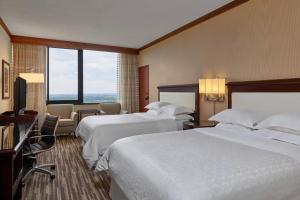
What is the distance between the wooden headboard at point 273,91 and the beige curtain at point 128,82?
4000mm

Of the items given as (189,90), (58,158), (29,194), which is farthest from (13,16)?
(189,90)

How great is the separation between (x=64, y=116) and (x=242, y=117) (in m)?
4.81

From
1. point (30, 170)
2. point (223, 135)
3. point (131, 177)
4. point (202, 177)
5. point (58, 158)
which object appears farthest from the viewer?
point (58, 158)

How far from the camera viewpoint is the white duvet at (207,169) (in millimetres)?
1297

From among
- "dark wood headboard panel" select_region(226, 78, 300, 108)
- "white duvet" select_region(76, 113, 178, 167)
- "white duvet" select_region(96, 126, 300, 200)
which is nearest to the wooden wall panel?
"dark wood headboard panel" select_region(226, 78, 300, 108)

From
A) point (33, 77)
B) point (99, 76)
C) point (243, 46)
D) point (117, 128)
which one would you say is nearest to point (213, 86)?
point (243, 46)

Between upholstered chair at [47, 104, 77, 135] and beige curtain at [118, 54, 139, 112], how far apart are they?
5.14 feet

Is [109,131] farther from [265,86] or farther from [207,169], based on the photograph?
Answer: [265,86]

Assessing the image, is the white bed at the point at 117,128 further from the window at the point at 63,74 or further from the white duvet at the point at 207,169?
the window at the point at 63,74

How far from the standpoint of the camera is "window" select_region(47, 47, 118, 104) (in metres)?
6.34

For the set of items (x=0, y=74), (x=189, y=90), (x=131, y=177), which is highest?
(x=0, y=74)

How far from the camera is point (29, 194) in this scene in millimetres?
2611

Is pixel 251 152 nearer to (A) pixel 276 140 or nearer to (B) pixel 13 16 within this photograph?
(A) pixel 276 140

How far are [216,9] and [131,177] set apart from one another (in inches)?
122
